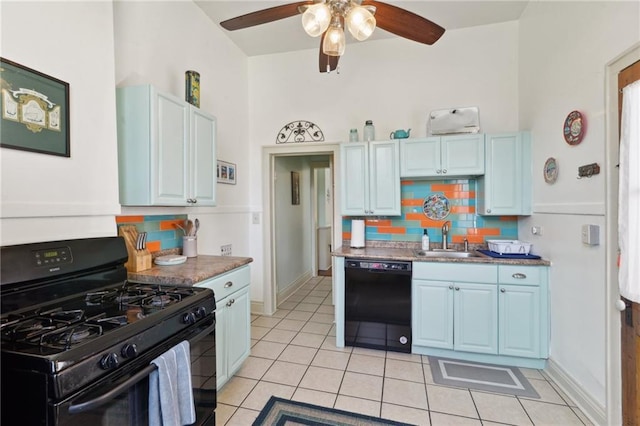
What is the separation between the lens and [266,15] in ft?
5.85

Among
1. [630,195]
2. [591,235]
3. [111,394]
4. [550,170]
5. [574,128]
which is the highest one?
[574,128]

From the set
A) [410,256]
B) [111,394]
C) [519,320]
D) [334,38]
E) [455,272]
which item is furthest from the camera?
[410,256]

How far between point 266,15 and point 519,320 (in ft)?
9.68

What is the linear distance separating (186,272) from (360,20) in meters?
1.80

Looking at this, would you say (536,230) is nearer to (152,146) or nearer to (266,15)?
(266,15)

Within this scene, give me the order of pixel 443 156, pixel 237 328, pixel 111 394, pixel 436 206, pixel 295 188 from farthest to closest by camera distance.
Answer: pixel 295 188
pixel 436 206
pixel 443 156
pixel 237 328
pixel 111 394

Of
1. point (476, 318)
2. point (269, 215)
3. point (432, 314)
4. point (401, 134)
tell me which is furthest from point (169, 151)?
point (476, 318)

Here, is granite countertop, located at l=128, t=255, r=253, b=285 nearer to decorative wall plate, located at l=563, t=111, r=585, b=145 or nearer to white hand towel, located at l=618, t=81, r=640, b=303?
white hand towel, located at l=618, t=81, r=640, b=303

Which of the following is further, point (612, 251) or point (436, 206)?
point (436, 206)

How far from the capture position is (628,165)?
1.42 metres

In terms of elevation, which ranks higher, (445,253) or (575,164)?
(575,164)

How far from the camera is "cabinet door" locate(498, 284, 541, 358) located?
236 centimetres

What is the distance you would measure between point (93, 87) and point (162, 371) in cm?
152

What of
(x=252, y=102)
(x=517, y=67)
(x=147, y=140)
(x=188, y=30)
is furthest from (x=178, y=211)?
(x=517, y=67)
